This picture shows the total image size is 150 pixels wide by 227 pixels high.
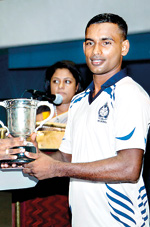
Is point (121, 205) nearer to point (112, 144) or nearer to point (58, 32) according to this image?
point (112, 144)

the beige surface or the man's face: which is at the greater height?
the man's face

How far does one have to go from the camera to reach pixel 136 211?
1112 mm

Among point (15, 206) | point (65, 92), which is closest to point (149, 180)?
point (65, 92)

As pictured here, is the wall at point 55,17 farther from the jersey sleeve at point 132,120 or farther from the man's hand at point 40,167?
the man's hand at point 40,167

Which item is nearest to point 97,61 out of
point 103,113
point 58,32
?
point 103,113

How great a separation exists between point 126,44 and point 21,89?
10.9 ft

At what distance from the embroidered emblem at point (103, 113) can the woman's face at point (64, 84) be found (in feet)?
4.28

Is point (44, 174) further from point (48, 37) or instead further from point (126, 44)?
point (48, 37)

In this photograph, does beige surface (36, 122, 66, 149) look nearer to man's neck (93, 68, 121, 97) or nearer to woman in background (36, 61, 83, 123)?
man's neck (93, 68, 121, 97)

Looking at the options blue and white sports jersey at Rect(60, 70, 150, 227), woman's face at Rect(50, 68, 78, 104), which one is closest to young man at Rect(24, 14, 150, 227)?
blue and white sports jersey at Rect(60, 70, 150, 227)

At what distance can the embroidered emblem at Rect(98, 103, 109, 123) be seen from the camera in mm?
1172

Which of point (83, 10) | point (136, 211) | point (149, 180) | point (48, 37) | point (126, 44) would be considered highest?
point (83, 10)

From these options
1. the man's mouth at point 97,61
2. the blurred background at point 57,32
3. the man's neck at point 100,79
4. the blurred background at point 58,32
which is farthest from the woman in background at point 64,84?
the man's mouth at point 97,61

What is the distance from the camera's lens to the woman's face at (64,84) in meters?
2.49
